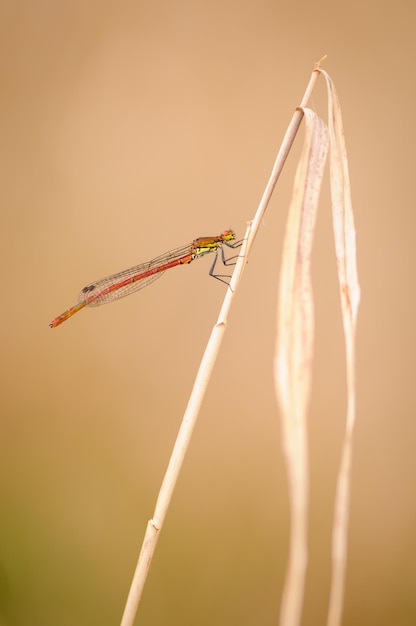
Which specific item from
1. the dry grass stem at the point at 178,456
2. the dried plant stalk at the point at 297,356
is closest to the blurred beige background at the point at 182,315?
the dry grass stem at the point at 178,456

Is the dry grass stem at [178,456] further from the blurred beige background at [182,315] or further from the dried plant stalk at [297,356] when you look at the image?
the blurred beige background at [182,315]

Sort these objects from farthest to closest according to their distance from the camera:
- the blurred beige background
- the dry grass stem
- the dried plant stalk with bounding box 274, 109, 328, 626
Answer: the blurred beige background
the dry grass stem
the dried plant stalk with bounding box 274, 109, 328, 626

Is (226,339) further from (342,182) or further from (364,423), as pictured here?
(342,182)

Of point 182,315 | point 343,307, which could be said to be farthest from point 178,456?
point 182,315

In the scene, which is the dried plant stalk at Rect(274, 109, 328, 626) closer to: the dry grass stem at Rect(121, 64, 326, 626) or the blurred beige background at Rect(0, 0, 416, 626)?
the dry grass stem at Rect(121, 64, 326, 626)

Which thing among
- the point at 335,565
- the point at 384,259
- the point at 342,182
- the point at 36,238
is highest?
the point at 384,259

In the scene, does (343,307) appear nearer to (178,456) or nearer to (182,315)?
(178,456)

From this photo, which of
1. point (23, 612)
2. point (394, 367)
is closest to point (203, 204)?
point (394, 367)

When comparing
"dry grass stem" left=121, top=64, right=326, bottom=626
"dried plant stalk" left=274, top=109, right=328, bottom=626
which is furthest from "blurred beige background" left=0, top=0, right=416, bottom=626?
"dried plant stalk" left=274, top=109, right=328, bottom=626
